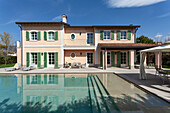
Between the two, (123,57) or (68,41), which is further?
(123,57)

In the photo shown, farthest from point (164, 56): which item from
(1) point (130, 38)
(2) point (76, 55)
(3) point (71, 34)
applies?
(3) point (71, 34)

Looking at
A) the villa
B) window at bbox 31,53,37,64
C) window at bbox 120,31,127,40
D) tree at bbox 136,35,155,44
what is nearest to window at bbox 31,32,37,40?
the villa

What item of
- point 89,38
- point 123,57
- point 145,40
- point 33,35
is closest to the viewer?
point 33,35

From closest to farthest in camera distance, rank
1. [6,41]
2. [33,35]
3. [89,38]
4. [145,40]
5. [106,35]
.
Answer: [33,35]
[106,35]
[89,38]
[6,41]
[145,40]

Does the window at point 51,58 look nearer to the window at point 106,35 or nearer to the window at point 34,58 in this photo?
the window at point 34,58

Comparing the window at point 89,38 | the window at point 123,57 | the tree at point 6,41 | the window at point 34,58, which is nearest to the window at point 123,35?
the window at point 123,57

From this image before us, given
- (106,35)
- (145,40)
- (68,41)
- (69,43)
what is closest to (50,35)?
(68,41)

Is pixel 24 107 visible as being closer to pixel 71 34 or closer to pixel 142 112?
pixel 142 112

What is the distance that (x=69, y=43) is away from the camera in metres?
13.9

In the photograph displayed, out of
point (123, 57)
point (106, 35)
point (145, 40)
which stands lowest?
point (123, 57)

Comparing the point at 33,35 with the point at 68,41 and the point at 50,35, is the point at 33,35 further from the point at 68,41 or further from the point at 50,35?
the point at 68,41

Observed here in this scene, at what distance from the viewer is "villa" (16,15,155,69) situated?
1323 centimetres

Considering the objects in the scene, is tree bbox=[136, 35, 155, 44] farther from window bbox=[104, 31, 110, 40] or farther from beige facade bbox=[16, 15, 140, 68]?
window bbox=[104, 31, 110, 40]

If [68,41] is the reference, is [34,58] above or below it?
below
